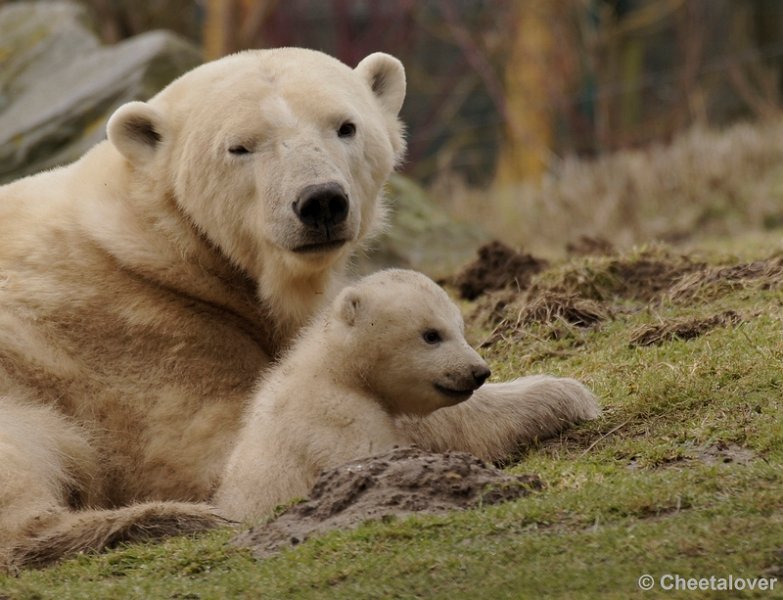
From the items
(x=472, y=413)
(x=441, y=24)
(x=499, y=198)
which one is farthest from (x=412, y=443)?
(x=441, y=24)

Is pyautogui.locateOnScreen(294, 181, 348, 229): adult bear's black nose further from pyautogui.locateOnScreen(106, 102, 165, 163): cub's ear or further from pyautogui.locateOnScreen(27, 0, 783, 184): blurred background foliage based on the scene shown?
pyautogui.locateOnScreen(27, 0, 783, 184): blurred background foliage

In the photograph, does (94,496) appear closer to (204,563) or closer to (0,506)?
(0,506)

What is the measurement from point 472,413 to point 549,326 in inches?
54.6

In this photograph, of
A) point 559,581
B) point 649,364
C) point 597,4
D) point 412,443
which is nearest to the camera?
point 559,581

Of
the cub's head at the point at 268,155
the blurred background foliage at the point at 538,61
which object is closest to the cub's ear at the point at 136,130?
the cub's head at the point at 268,155

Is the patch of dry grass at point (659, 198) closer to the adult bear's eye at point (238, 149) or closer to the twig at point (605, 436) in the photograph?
the adult bear's eye at point (238, 149)

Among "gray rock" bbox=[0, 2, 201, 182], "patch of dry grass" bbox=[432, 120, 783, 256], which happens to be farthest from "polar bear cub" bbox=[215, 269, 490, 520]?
"patch of dry grass" bbox=[432, 120, 783, 256]

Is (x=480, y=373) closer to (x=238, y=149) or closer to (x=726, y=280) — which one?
(x=238, y=149)

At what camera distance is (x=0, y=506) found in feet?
14.3

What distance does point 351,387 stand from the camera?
14.9 ft

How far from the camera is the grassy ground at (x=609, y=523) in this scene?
132 inches

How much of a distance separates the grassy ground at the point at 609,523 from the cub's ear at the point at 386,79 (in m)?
1.36

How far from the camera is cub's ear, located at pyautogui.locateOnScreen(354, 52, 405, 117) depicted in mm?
5809

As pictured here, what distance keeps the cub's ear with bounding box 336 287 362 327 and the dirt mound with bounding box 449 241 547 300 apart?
2841 mm
